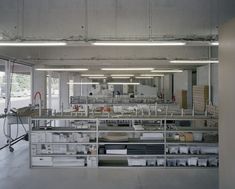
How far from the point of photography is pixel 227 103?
3104 mm

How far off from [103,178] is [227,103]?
3.47 meters

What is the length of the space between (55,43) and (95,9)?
2223 millimetres

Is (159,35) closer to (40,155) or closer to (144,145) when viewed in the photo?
(144,145)

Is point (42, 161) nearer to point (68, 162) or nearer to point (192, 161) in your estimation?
point (68, 162)

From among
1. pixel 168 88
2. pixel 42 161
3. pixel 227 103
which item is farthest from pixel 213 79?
pixel 168 88

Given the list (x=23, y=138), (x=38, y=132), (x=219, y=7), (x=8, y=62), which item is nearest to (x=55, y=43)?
(x=38, y=132)

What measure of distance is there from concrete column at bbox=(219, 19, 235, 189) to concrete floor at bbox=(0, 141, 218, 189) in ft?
7.79

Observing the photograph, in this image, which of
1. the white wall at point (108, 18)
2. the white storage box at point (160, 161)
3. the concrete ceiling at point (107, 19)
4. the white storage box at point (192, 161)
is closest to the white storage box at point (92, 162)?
the white storage box at point (160, 161)

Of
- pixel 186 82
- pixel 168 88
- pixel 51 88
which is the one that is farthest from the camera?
pixel 168 88

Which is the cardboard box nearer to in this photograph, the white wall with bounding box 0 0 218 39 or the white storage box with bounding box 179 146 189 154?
the white storage box with bounding box 179 146 189 154

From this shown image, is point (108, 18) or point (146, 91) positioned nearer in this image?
point (108, 18)

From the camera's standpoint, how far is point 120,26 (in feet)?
24.4

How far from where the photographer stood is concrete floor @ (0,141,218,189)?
17.8 ft

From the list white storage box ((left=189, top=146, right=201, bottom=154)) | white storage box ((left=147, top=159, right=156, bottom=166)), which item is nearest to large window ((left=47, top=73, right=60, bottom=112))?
white storage box ((left=147, top=159, right=156, bottom=166))
